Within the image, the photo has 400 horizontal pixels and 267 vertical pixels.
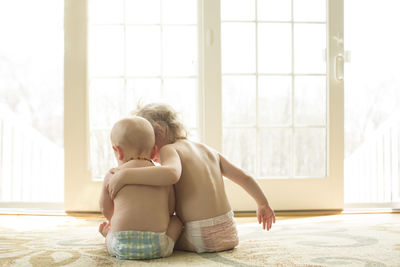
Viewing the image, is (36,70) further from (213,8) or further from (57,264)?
(57,264)

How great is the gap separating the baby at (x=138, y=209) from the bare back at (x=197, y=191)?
0.03 metres

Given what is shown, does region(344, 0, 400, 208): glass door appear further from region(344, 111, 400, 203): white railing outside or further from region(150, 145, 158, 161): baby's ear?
region(150, 145, 158, 161): baby's ear

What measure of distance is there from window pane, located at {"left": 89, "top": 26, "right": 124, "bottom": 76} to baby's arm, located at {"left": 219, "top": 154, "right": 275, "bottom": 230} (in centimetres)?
133

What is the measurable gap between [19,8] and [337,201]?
21.8ft

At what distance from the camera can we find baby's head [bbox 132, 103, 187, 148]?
5.49 ft

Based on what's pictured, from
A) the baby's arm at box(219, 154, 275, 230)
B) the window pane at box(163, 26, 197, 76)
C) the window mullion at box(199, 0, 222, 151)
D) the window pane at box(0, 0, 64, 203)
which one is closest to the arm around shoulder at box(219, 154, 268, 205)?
the baby's arm at box(219, 154, 275, 230)

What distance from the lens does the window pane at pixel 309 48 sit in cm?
287

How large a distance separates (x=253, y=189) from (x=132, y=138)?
0.46 m

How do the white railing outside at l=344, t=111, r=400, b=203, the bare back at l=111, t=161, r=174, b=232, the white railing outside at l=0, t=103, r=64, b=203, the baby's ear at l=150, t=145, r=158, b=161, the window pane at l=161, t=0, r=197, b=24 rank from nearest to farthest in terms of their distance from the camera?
the bare back at l=111, t=161, r=174, b=232 → the baby's ear at l=150, t=145, r=158, b=161 → the window pane at l=161, t=0, r=197, b=24 → the white railing outside at l=344, t=111, r=400, b=203 → the white railing outside at l=0, t=103, r=64, b=203

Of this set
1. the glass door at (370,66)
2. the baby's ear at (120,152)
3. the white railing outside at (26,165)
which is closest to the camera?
the baby's ear at (120,152)

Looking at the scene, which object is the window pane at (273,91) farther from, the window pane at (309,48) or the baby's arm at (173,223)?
the baby's arm at (173,223)

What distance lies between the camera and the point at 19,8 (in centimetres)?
784

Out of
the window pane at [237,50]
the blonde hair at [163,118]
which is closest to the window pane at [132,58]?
the window pane at [237,50]

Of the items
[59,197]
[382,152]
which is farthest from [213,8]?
[59,197]
